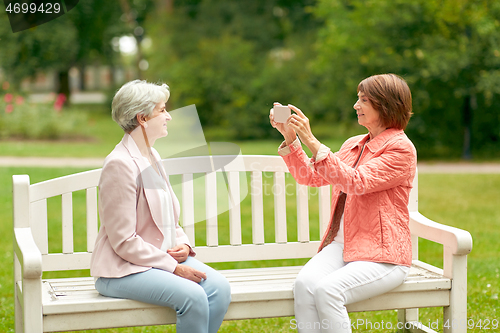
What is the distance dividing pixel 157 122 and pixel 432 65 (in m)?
11.3

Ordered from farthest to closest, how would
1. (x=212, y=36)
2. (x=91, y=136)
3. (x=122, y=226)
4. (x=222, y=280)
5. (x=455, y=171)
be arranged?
(x=212, y=36)
(x=91, y=136)
(x=455, y=171)
(x=222, y=280)
(x=122, y=226)

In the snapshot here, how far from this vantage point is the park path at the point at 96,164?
1238cm

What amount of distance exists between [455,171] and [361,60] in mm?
4167

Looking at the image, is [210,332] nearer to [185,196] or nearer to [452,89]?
[185,196]

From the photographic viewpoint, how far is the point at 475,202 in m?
9.09

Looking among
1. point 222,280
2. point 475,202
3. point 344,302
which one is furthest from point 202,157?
point 475,202

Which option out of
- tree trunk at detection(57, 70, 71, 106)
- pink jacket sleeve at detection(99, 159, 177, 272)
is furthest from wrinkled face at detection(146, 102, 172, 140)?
tree trunk at detection(57, 70, 71, 106)

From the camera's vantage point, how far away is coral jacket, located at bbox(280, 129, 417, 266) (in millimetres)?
2871

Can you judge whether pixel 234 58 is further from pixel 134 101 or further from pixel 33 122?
pixel 134 101

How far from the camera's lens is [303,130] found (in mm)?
2850

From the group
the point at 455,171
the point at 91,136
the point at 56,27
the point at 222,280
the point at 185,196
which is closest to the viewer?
the point at 222,280

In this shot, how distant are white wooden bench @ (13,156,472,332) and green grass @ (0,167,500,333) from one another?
0.37 m

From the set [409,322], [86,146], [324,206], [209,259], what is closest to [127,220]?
[209,259]

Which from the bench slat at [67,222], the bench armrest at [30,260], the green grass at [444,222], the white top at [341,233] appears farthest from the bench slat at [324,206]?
the bench armrest at [30,260]
